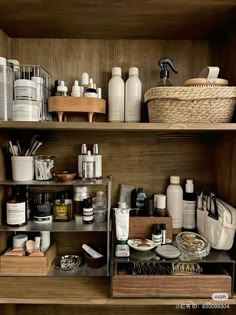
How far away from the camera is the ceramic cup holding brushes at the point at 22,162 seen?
0.81 metres

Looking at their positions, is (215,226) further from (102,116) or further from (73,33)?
(73,33)

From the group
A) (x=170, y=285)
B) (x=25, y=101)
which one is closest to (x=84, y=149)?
(x=25, y=101)

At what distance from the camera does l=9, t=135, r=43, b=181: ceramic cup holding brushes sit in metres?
0.81

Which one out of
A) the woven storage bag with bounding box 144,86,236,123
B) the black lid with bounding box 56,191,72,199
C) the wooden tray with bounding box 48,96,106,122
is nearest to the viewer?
the woven storage bag with bounding box 144,86,236,123

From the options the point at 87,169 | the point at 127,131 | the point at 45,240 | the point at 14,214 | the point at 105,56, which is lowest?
the point at 45,240

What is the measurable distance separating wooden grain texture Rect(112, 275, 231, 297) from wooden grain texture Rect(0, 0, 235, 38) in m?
0.70

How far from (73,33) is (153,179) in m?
0.55

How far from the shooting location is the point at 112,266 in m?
0.70

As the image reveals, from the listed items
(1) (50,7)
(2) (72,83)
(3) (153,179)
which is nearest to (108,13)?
(1) (50,7)

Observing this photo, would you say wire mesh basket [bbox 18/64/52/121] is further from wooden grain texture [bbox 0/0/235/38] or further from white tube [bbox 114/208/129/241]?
white tube [bbox 114/208/129/241]

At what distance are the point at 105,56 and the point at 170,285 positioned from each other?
28.9 inches

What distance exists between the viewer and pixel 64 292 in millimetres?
731

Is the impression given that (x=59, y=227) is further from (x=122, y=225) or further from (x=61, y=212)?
(x=122, y=225)

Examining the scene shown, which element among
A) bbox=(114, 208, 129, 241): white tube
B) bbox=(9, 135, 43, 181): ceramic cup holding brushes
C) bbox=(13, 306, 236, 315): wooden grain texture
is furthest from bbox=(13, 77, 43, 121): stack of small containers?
bbox=(13, 306, 236, 315): wooden grain texture
